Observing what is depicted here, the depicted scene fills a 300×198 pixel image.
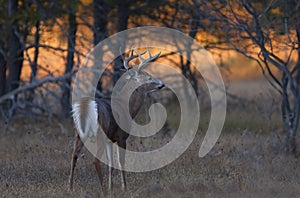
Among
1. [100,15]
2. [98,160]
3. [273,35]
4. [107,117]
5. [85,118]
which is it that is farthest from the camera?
[100,15]

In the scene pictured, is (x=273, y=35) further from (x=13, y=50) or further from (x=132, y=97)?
(x=13, y=50)

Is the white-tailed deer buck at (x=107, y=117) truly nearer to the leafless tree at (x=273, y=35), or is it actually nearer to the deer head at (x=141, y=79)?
the deer head at (x=141, y=79)

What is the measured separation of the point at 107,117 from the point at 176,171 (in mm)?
1747

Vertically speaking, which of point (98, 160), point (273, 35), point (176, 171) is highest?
point (273, 35)

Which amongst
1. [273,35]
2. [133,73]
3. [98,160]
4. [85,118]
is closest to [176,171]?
[133,73]

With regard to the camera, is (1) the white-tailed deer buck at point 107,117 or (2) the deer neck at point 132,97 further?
(2) the deer neck at point 132,97

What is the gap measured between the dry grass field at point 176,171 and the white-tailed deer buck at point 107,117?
0.46m

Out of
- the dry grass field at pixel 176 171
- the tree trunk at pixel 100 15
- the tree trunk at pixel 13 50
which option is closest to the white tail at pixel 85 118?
the dry grass field at pixel 176 171

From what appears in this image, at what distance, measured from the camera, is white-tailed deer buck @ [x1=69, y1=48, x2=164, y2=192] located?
832 cm

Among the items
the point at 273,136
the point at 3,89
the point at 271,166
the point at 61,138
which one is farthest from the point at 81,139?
the point at 3,89

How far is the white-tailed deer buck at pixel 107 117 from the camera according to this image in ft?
27.3

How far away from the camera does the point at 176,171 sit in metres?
9.87

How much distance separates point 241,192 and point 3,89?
9.41 metres

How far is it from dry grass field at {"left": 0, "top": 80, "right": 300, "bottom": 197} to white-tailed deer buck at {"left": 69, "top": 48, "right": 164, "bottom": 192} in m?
0.46
